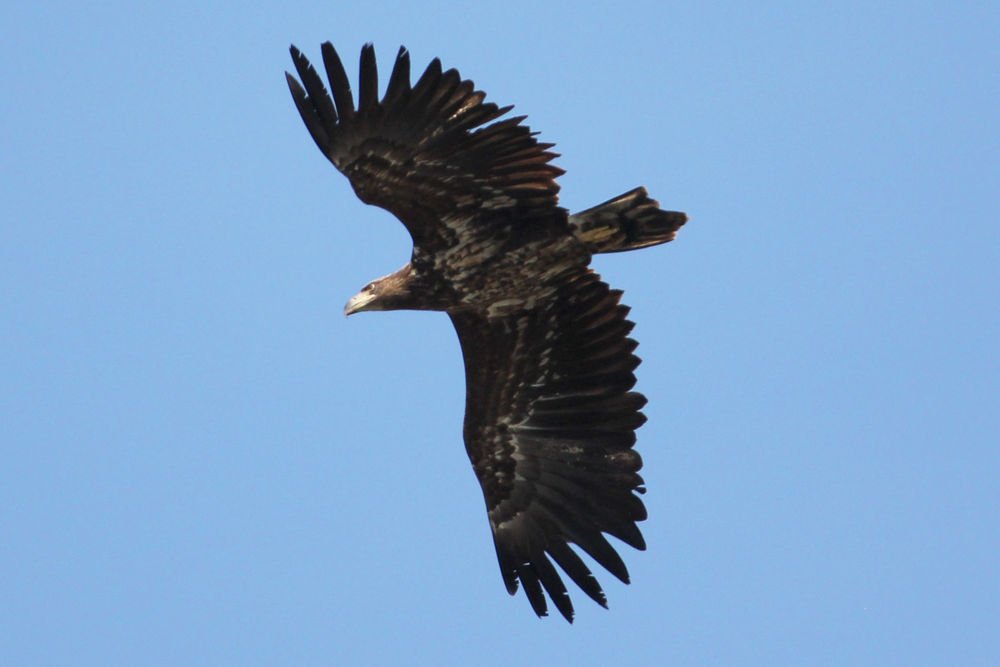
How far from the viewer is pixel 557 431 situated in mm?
12852

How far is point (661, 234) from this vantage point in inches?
464

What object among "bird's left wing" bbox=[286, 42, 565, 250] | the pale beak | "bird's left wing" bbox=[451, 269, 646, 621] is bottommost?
"bird's left wing" bbox=[451, 269, 646, 621]

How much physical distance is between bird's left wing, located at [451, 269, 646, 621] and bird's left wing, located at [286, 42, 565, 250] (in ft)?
3.66

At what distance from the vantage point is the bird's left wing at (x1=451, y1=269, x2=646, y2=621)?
12383 mm

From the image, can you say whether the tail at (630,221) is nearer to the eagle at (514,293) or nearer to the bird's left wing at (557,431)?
the eagle at (514,293)

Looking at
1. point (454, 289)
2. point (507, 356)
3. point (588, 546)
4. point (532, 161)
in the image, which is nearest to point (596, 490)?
point (588, 546)

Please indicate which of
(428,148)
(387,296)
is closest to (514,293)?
(387,296)

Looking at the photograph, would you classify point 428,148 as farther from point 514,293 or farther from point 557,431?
point 557,431

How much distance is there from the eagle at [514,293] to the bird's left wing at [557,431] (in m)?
0.01

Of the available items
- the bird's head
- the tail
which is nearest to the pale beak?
the bird's head

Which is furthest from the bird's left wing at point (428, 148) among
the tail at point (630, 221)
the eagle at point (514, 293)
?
the tail at point (630, 221)

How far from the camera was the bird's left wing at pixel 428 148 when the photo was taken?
1093cm

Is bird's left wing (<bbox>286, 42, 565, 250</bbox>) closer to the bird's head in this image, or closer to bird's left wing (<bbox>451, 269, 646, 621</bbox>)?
the bird's head

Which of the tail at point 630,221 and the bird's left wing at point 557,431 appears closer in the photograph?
the tail at point 630,221
